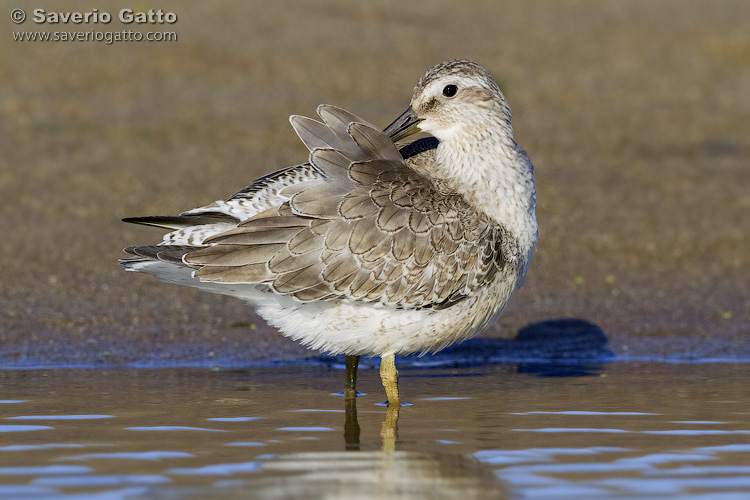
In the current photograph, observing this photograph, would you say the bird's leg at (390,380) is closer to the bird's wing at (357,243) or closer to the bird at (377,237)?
the bird at (377,237)

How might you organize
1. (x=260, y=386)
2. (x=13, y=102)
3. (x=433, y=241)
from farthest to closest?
(x=13, y=102) → (x=260, y=386) → (x=433, y=241)

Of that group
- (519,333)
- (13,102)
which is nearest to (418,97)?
(519,333)

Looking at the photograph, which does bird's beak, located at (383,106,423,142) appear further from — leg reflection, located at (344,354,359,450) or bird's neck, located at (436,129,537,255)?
leg reflection, located at (344,354,359,450)

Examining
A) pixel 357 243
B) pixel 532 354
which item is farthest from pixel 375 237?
pixel 532 354

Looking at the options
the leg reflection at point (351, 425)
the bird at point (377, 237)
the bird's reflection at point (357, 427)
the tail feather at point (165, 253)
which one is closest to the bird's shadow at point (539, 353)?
the leg reflection at point (351, 425)

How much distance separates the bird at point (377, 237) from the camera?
7453mm

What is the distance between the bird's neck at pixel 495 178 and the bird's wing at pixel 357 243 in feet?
0.55

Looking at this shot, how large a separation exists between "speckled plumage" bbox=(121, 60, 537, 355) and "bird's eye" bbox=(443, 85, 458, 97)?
1.6 inches

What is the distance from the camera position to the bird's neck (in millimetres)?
7762

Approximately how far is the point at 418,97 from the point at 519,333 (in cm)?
303

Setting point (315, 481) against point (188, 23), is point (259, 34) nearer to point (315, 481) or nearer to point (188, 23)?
point (188, 23)

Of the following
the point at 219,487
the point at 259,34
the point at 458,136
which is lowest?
the point at 219,487

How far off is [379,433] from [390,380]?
720 mm

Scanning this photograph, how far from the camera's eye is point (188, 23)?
21.0m
